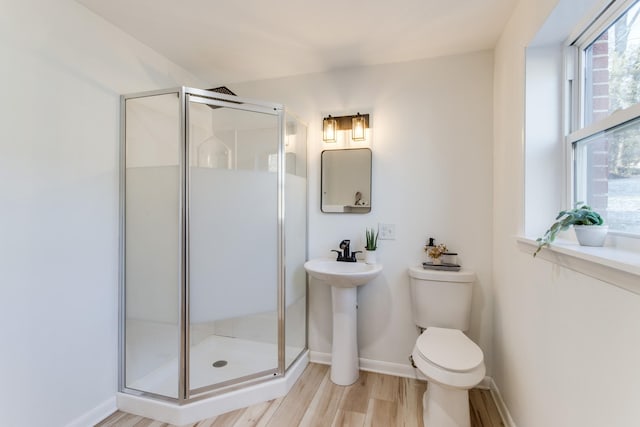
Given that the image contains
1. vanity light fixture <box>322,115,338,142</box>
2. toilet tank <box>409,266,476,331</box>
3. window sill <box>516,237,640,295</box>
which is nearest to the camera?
window sill <box>516,237,640,295</box>

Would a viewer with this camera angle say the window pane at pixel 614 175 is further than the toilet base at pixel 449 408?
No

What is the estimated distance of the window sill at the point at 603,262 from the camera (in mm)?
743

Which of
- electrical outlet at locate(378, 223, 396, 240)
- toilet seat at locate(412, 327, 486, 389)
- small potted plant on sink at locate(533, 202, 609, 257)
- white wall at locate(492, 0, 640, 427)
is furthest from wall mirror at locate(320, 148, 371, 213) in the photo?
small potted plant on sink at locate(533, 202, 609, 257)

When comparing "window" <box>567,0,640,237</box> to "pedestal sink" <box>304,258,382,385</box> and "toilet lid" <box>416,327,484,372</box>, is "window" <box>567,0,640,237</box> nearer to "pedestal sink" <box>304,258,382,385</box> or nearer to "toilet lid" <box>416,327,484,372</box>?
"toilet lid" <box>416,327,484,372</box>

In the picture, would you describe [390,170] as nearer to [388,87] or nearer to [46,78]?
[388,87]

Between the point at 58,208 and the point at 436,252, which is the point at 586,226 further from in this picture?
the point at 58,208

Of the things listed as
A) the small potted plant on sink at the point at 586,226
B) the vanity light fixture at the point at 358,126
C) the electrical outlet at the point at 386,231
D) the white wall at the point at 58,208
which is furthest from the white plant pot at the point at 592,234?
the white wall at the point at 58,208

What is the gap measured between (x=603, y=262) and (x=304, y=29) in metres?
1.87

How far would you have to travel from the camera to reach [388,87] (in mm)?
2219

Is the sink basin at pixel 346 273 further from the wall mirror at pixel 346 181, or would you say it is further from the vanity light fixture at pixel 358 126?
the vanity light fixture at pixel 358 126

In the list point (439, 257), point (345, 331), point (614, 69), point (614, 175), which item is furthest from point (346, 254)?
point (614, 69)

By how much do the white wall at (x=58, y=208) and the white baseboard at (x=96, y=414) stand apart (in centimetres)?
2

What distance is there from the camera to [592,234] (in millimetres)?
1050

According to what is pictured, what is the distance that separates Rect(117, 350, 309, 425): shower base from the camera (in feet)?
5.49
